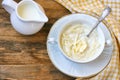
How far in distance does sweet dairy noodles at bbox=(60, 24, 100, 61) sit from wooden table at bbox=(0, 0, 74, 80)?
7 centimetres

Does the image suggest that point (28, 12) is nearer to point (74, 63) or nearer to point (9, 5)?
point (9, 5)

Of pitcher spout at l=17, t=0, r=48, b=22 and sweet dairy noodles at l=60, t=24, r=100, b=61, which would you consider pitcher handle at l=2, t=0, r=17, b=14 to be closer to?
pitcher spout at l=17, t=0, r=48, b=22

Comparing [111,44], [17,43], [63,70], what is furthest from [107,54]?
[17,43]

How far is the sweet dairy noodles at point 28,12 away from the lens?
949 millimetres

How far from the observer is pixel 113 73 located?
1019 millimetres

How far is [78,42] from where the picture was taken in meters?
0.97

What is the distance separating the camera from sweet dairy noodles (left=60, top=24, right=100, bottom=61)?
969mm

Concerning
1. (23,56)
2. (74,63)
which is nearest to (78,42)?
(74,63)

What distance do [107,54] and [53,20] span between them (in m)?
0.21

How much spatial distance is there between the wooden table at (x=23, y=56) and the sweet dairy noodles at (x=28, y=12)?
0.25 feet

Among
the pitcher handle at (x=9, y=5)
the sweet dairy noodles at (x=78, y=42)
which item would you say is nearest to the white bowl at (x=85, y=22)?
the sweet dairy noodles at (x=78, y=42)

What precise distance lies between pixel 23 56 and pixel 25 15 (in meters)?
0.13

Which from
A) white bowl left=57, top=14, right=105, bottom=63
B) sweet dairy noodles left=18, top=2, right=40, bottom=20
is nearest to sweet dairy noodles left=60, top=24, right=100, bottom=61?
white bowl left=57, top=14, right=105, bottom=63

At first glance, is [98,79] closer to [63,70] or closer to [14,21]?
[63,70]
